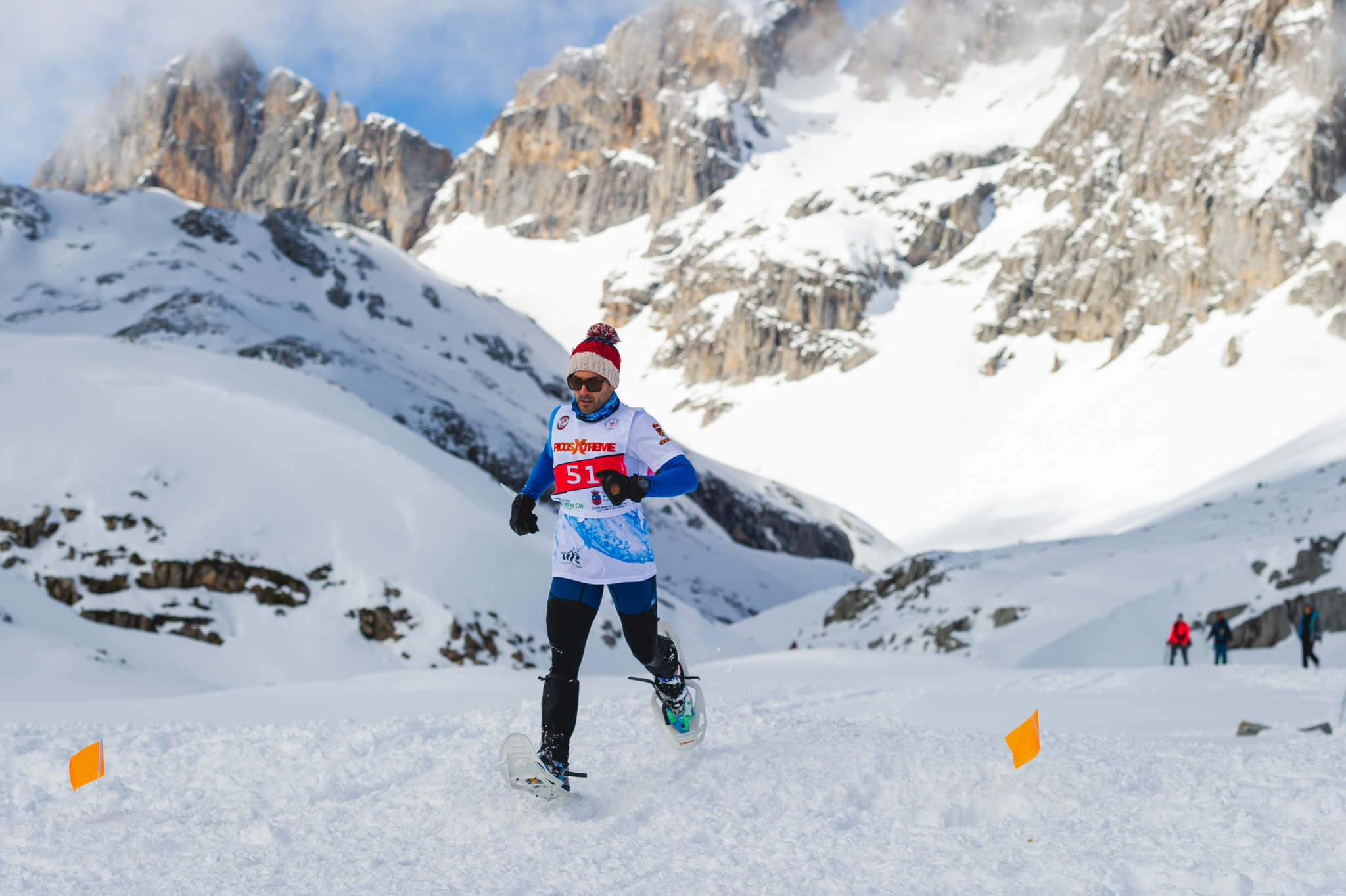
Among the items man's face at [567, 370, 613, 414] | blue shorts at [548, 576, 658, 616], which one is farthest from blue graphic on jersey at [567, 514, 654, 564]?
man's face at [567, 370, 613, 414]

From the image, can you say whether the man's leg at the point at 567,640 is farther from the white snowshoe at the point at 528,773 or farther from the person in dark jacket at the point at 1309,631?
the person in dark jacket at the point at 1309,631

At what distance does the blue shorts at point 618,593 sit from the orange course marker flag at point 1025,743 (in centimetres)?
171

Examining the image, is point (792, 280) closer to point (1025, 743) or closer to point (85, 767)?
point (1025, 743)

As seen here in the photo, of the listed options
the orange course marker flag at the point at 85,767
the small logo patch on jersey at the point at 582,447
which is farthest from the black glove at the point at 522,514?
the orange course marker flag at the point at 85,767

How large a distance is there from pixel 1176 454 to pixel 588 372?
82.0 m

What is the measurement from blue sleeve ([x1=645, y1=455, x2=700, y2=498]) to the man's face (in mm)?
431

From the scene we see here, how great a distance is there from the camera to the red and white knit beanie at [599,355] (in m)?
4.49

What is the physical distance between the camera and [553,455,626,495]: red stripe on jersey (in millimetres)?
4484

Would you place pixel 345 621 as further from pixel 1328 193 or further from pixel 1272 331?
pixel 1328 193

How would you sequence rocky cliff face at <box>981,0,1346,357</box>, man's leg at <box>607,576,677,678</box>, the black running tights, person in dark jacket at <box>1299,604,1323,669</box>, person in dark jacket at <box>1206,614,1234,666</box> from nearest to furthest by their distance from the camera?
the black running tights → man's leg at <box>607,576,677,678</box> → person in dark jacket at <box>1299,604,1323,669</box> → person in dark jacket at <box>1206,614,1234,666</box> → rocky cliff face at <box>981,0,1346,357</box>

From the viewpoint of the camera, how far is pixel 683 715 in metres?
4.82

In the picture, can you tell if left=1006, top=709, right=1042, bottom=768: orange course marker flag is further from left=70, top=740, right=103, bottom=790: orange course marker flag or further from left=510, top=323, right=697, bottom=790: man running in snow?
left=70, top=740, right=103, bottom=790: orange course marker flag

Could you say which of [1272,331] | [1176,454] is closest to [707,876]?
[1176,454]

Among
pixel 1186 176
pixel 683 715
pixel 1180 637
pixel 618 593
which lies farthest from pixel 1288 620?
pixel 1186 176
